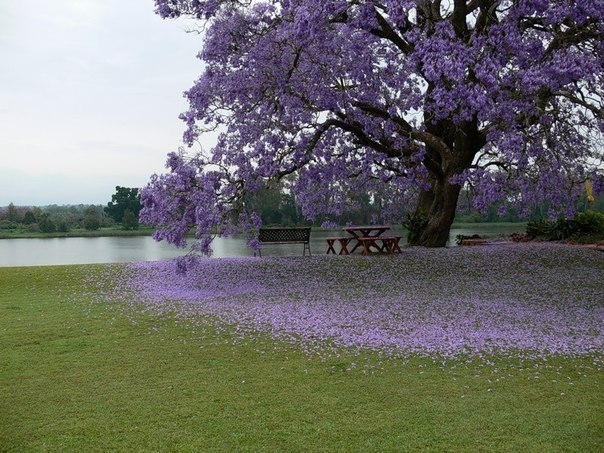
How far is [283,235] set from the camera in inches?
718

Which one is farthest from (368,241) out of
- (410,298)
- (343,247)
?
(410,298)

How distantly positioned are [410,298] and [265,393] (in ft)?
21.0

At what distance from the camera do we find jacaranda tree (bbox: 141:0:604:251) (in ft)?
40.4

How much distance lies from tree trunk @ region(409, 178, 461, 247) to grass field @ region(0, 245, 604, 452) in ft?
35.8

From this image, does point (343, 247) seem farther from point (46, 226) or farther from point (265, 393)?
point (46, 226)

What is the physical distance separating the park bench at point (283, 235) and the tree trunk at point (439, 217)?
190 inches

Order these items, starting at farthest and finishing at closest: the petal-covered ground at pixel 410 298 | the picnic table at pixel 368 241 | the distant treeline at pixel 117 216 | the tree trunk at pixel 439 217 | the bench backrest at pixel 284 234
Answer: the distant treeline at pixel 117 216 < the tree trunk at pixel 439 217 < the picnic table at pixel 368 241 < the bench backrest at pixel 284 234 < the petal-covered ground at pixel 410 298

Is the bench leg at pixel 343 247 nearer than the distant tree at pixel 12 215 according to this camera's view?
Yes

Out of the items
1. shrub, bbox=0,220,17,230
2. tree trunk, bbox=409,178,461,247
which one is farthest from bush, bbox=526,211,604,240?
shrub, bbox=0,220,17,230

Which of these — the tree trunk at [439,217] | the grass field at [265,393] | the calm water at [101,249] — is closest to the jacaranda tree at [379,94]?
the tree trunk at [439,217]

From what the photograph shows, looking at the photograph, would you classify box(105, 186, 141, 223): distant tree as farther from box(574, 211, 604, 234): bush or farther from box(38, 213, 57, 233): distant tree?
box(574, 211, 604, 234): bush

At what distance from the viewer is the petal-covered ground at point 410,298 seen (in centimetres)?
903

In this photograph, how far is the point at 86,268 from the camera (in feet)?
54.4

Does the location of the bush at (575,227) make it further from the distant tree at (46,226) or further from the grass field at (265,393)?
the distant tree at (46,226)
